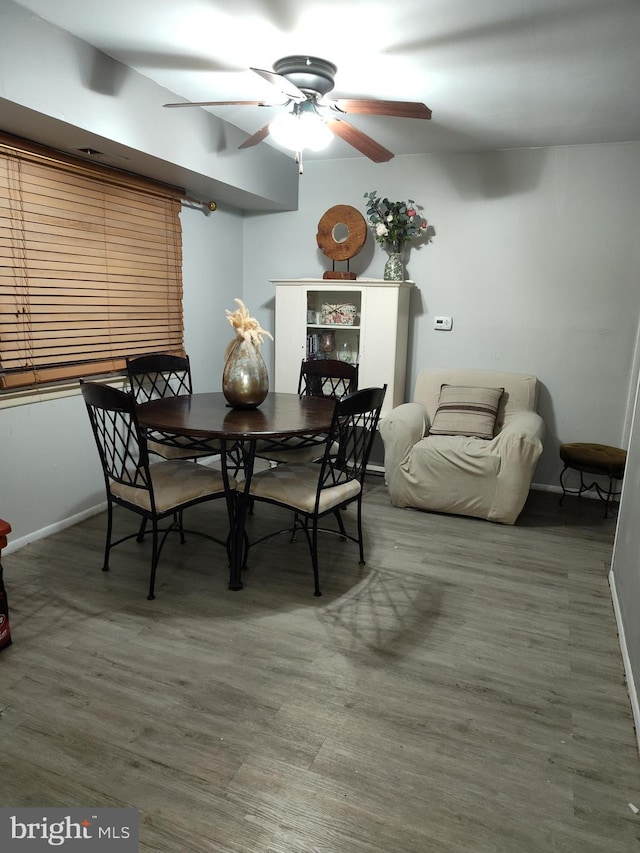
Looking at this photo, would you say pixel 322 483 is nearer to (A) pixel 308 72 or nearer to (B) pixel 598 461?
(A) pixel 308 72

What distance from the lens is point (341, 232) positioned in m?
4.36

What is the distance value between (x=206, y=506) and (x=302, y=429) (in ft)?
4.82

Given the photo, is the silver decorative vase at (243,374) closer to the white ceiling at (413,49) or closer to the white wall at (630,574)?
the white ceiling at (413,49)

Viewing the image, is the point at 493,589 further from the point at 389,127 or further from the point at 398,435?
the point at 389,127

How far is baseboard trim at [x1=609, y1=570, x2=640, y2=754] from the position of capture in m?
1.79

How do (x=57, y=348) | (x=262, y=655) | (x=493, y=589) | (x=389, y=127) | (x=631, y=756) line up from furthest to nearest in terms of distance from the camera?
(x=389, y=127) → (x=57, y=348) → (x=493, y=589) → (x=262, y=655) → (x=631, y=756)

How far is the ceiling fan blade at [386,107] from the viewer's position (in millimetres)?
2305

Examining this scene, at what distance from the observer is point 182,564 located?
2.82 meters

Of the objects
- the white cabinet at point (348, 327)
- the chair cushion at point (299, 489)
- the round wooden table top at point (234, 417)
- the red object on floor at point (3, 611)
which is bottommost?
the red object on floor at point (3, 611)

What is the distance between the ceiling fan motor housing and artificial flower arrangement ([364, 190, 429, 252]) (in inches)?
58.2

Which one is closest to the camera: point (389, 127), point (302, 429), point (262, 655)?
point (262, 655)

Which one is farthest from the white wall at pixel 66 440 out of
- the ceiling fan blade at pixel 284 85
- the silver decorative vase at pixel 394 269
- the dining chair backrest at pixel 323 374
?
the ceiling fan blade at pixel 284 85

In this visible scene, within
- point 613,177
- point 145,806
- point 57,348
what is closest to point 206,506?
point 57,348

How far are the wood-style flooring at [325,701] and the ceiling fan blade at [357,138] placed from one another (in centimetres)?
205
